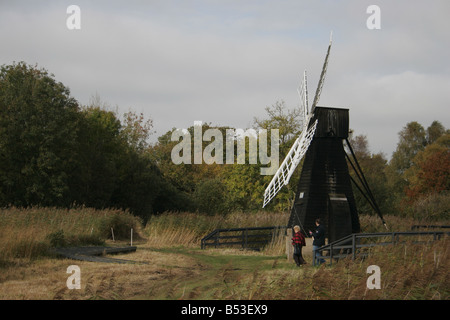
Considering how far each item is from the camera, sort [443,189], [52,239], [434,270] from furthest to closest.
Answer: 1. [443,189]
2. [52,239]
3. [434,270]

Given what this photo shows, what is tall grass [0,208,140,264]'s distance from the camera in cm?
1602

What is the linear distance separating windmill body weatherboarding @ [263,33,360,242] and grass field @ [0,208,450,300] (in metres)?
1.88

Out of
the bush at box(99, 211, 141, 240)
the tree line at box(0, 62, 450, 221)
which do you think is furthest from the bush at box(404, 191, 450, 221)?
the bush at box(99, 211, 141, 240)

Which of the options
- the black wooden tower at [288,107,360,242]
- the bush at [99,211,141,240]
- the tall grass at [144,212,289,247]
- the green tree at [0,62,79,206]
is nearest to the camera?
the black wooden tower at [288,107,360,242]

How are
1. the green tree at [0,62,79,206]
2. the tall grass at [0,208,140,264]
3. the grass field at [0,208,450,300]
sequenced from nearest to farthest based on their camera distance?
the grass field at [0,208,450,300]
the tall grass at [0,208,140,264]
the green tree at [0,62,79,206]

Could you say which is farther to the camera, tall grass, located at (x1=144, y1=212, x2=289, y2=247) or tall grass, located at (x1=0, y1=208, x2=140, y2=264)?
tall grass, located at (x1=144, y1=212, x2=289, y2=247)

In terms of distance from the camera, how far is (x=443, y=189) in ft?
155

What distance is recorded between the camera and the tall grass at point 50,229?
52.5 feet

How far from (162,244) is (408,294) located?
1505 cm

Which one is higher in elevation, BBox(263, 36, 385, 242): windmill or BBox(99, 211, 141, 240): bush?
BBox(263, 36, 385, 242): windmill

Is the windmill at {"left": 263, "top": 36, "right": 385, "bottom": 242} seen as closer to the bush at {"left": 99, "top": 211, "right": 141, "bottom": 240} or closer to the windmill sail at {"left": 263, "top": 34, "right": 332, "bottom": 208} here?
the windmill sail at {"left": 263, "top": 34, "right": 332, "bottom": 208}

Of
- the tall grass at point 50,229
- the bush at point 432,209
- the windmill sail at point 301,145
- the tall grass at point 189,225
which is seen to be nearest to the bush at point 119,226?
the tall grass at point 50,229
